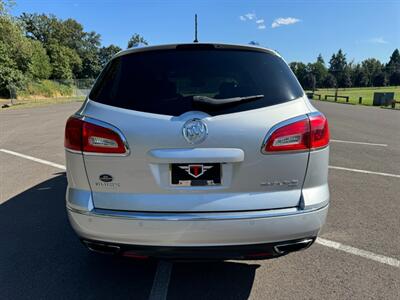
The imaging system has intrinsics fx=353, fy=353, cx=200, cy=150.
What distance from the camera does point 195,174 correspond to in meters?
2.28

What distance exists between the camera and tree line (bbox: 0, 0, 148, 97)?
31.1 meters

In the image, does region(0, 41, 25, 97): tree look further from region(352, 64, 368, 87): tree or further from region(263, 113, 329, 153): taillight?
region(352, 64, 368, 87): tree

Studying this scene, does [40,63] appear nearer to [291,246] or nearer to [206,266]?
[206,266]

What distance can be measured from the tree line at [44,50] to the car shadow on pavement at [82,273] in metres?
1.91

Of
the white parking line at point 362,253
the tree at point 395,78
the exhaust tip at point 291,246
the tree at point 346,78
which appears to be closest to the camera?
the exhaust tip at point 291,246

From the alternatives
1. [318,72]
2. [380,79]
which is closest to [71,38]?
[318,72]

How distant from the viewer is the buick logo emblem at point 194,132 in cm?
223

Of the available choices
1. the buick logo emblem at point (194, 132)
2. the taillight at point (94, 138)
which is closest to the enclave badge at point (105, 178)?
the taillight at point (94, 138)

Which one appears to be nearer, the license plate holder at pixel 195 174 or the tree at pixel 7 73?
the license plate holder at pixel 195 174

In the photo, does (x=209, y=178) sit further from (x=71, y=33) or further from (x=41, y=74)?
(x=71, y=33)

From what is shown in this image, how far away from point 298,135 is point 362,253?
5.54 feet

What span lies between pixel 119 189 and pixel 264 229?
0.98 m

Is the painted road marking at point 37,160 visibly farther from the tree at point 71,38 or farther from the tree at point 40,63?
the tree at point 71,38

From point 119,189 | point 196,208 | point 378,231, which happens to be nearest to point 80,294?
point 119,189
